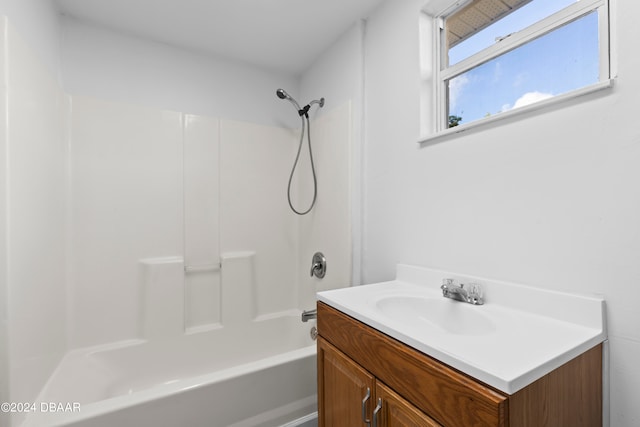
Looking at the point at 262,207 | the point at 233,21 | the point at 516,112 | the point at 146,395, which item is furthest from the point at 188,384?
the point at 233,21

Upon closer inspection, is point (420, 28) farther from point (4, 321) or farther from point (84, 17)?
point (4, 321)

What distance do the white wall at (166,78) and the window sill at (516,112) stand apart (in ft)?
4.59

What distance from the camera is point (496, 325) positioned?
877 mm

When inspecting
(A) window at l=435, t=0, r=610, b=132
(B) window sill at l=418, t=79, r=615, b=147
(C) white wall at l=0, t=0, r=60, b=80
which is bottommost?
(B) window sill at l=418, t=79, r=615, b=147

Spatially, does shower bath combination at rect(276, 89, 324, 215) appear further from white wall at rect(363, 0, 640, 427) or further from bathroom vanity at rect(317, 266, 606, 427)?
bathroom vanity at rect(317, 266, 606, 427)

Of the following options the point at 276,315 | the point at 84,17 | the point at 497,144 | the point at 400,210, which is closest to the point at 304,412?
the point at 276,315

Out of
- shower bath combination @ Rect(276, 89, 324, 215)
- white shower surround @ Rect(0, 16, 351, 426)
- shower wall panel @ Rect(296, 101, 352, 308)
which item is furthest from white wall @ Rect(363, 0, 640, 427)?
shower bath combination @ Rect(276, 89, 324, 215)

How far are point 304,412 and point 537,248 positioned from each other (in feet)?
4.25

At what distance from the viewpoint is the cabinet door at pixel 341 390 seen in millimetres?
921

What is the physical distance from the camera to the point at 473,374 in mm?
614

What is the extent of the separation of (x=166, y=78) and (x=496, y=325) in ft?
7.51

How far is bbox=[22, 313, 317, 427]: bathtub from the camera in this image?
112 centimetres

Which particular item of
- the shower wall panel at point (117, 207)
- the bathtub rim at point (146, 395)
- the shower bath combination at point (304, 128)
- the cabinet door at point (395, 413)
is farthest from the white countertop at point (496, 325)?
the shower wall panel at point (117, 207)

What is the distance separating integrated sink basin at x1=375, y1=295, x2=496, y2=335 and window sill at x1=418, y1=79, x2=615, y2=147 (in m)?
0.68
